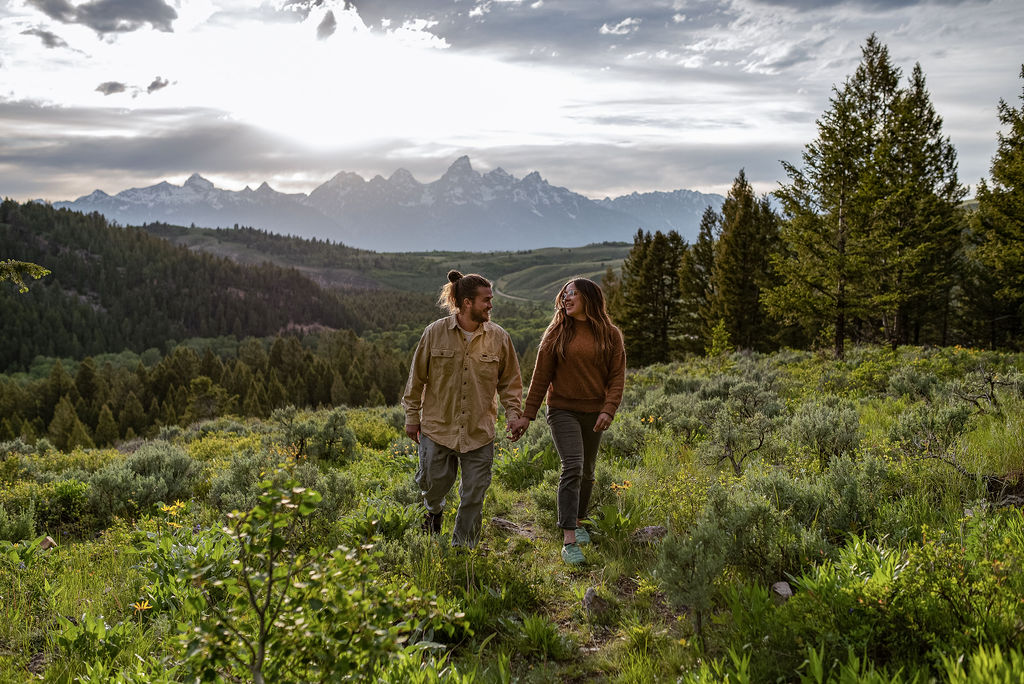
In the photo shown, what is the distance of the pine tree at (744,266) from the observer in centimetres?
3047

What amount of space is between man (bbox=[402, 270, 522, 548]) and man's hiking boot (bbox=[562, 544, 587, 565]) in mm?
809

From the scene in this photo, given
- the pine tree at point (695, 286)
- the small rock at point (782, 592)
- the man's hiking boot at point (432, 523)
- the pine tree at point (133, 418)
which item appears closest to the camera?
the small rock at point (782, 592)

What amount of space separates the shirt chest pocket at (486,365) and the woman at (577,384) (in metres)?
0.41

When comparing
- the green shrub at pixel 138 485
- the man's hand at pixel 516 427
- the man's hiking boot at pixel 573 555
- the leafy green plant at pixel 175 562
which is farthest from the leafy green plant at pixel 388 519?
the green shrub at pixel 138 485

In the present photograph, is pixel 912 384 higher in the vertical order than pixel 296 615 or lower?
lower

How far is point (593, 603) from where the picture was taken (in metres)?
4.06

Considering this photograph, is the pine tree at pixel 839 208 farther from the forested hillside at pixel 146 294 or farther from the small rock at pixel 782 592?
the forested hillside at pixel 146 294

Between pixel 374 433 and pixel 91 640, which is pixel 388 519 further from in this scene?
pixel 374 433

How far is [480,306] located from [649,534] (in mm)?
2582

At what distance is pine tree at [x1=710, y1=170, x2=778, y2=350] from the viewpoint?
100.0 feet

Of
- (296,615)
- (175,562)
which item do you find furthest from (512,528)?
(296,615)

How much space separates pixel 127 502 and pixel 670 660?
767cm

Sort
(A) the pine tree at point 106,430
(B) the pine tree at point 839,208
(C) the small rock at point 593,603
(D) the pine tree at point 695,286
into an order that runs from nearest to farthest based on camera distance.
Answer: (C) the small rock at point 593,603, (B) the pine tree at point 839,208, (D) the pine tree at point 695,286, (A) the pine tree at point 106,430

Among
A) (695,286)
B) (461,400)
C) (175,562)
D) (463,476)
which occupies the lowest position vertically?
(175,562)
